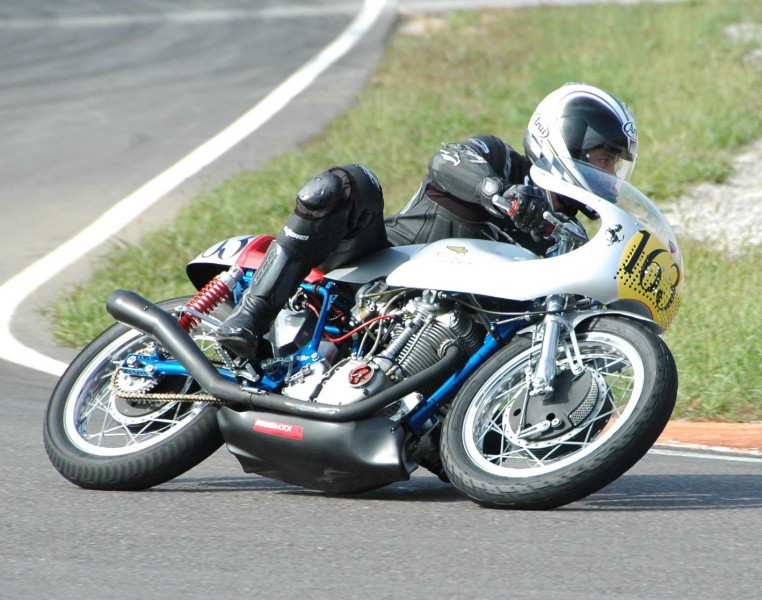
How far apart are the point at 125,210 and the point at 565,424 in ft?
24.1

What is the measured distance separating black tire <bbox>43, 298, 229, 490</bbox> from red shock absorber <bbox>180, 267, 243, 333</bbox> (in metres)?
0.04

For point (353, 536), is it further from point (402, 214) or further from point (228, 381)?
point (402, 214)

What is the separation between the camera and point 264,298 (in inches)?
184

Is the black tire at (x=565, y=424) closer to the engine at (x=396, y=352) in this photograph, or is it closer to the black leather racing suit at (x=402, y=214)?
the engine at (x=396, y=352)

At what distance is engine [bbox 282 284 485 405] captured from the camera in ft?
14.7

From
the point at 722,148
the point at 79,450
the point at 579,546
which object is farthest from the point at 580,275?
the point at 722,148

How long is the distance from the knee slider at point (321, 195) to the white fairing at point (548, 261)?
1.09 ft

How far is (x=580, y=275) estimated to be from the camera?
429 centimetres

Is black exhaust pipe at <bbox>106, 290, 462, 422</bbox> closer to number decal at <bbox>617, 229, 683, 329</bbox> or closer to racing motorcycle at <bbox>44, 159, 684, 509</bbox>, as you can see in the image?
racing motorcycle at <bbox>44, 159, 684, 509</bbox>

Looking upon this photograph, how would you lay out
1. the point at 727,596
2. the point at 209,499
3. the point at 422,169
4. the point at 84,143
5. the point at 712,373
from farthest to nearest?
the point at 84,143, the point at 422,169, the point at 712,373, the point at 209,499, the point at 727,596

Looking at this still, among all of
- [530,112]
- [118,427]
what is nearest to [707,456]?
[118,427]

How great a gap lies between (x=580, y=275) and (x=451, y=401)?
2.10 ft

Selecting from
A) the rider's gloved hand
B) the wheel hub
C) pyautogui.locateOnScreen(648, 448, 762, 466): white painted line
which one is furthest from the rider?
pyautogui.locateOnScreen(648, 448, 762, 466): white painted line

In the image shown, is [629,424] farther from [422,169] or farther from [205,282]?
[422,169]
